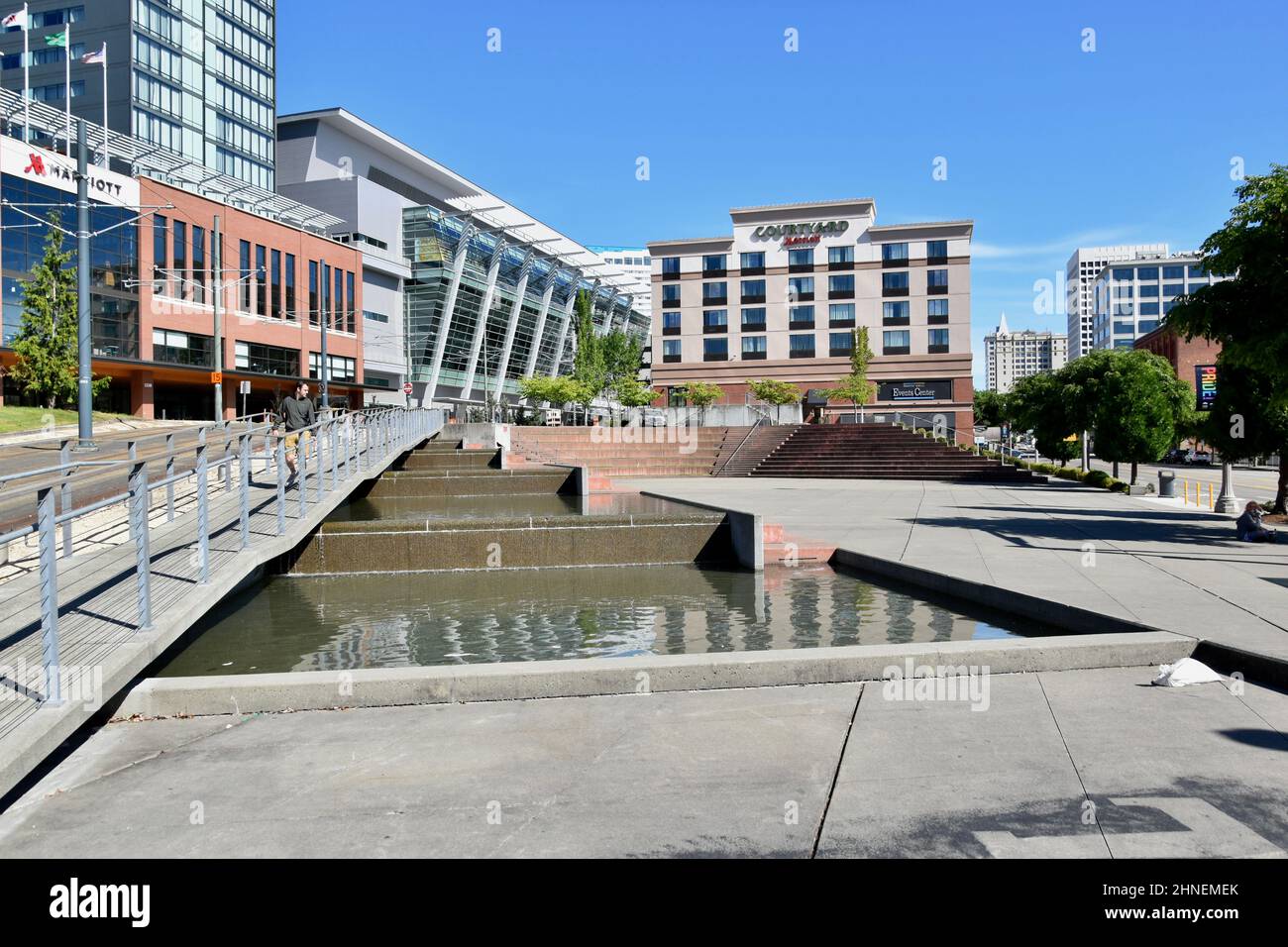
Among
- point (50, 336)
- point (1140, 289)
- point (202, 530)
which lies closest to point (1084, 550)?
point (202, 530)

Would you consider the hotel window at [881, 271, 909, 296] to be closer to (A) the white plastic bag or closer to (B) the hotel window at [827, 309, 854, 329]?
(B) the hotel window at [827, 309, 854, 329]

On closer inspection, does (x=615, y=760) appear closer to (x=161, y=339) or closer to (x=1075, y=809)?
(x=1075, y=809)

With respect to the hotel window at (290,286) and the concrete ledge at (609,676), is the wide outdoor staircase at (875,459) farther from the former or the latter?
the hotel window at (290,286)

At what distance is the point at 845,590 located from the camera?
11898 mm

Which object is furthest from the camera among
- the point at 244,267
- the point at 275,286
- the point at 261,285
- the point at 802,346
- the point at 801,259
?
the point at 802,346

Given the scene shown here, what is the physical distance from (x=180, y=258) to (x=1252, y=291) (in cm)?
5576

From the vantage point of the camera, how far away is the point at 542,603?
1151 cm

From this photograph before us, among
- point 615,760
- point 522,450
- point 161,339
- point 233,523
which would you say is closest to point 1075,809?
point 615,760

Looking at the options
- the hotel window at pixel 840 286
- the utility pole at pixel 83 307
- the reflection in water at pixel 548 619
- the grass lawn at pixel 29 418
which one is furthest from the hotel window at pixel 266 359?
the reflection in water at pixel 548 619

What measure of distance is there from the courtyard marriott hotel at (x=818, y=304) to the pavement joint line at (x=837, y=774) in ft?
222

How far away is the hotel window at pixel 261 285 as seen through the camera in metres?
61.2

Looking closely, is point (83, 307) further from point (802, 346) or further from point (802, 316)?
point (802, 316)

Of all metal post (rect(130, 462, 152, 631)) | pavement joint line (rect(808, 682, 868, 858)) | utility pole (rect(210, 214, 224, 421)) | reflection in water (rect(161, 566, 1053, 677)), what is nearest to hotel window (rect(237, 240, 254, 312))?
utility pole (rect(210, 214, 224, 421))
